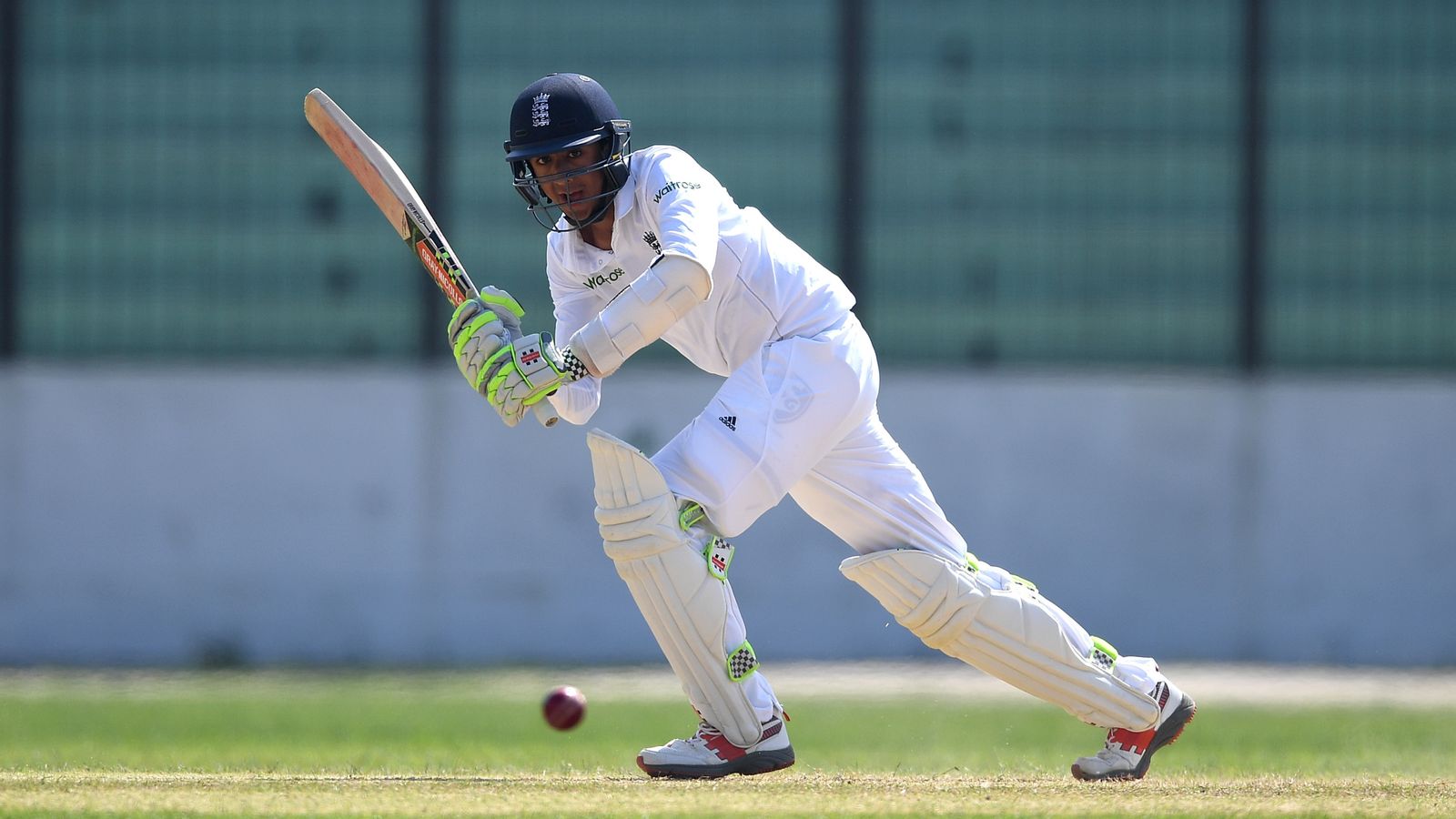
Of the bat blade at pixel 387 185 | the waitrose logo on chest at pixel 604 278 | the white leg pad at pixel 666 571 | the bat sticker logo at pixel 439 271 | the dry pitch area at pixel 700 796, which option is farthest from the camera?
the bat blade at pixel 387 185

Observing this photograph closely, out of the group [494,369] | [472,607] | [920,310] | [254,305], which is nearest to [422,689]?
[472,607]

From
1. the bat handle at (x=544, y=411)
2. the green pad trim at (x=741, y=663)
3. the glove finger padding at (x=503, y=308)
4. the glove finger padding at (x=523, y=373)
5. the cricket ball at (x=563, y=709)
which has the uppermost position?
the glove finger padding at (x=503, y=308)

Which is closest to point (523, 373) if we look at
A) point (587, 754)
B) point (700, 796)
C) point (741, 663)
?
point (741, 663)

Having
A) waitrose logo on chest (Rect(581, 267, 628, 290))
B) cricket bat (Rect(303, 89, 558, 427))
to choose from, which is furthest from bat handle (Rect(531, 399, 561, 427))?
cricket bat (Rect(303, 89, 558, 427))

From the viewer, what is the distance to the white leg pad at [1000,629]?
161 inches

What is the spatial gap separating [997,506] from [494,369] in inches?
234

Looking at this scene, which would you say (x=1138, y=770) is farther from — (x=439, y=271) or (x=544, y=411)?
(x=439, y=271)

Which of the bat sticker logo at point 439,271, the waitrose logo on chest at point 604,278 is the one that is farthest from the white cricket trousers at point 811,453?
the bat sticker logo at point 439,271

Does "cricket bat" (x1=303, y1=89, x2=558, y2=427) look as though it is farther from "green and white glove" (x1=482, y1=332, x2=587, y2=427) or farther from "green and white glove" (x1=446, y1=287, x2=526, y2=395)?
"green and white glove" (x1=482, y1=332, x2=587, y2=427)

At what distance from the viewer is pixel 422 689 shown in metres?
8.52

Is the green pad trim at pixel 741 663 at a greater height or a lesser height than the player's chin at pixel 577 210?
lesser

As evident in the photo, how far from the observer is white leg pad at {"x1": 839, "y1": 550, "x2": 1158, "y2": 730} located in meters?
4.10

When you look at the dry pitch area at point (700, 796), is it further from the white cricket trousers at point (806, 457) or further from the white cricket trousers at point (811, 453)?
the white cricket trousers at point (811, 453)

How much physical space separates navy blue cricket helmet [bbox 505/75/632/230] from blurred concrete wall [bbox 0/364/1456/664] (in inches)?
213
